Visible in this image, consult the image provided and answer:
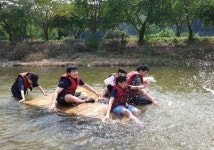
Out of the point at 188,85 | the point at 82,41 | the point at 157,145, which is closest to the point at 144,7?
the point at 82,41

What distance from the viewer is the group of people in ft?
29.2

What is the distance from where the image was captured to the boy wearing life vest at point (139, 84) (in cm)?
1050

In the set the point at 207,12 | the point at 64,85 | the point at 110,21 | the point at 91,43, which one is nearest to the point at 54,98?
the point at 64,85

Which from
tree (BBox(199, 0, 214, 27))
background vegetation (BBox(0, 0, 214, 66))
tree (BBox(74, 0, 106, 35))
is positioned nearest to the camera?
tree (BBox(199, 0, 214, 27))

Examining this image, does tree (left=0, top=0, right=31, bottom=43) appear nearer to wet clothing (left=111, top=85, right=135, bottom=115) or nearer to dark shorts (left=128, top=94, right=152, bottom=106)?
dark shorts (left=128, top=94, right=152, bottom=106)

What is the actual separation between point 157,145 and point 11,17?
36289 millimetres

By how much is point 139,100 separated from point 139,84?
2.06ft

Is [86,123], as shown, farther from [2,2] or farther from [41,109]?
[2,2]

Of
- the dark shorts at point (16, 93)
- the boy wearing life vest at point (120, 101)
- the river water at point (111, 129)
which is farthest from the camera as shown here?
the dark shorts at point (16, 93)

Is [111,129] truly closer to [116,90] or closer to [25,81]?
[116,90]

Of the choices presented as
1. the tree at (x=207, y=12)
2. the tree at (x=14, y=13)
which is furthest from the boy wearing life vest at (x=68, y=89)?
the tree at (x=14, y=13)

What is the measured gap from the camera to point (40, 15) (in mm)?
40875

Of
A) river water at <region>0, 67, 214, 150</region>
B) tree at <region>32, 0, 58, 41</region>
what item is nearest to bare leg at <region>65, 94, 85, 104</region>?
river water at <region>0, 67, 214, 150</region>

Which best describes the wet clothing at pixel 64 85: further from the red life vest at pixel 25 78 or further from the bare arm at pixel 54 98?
the red life vest at pixel 25 78
